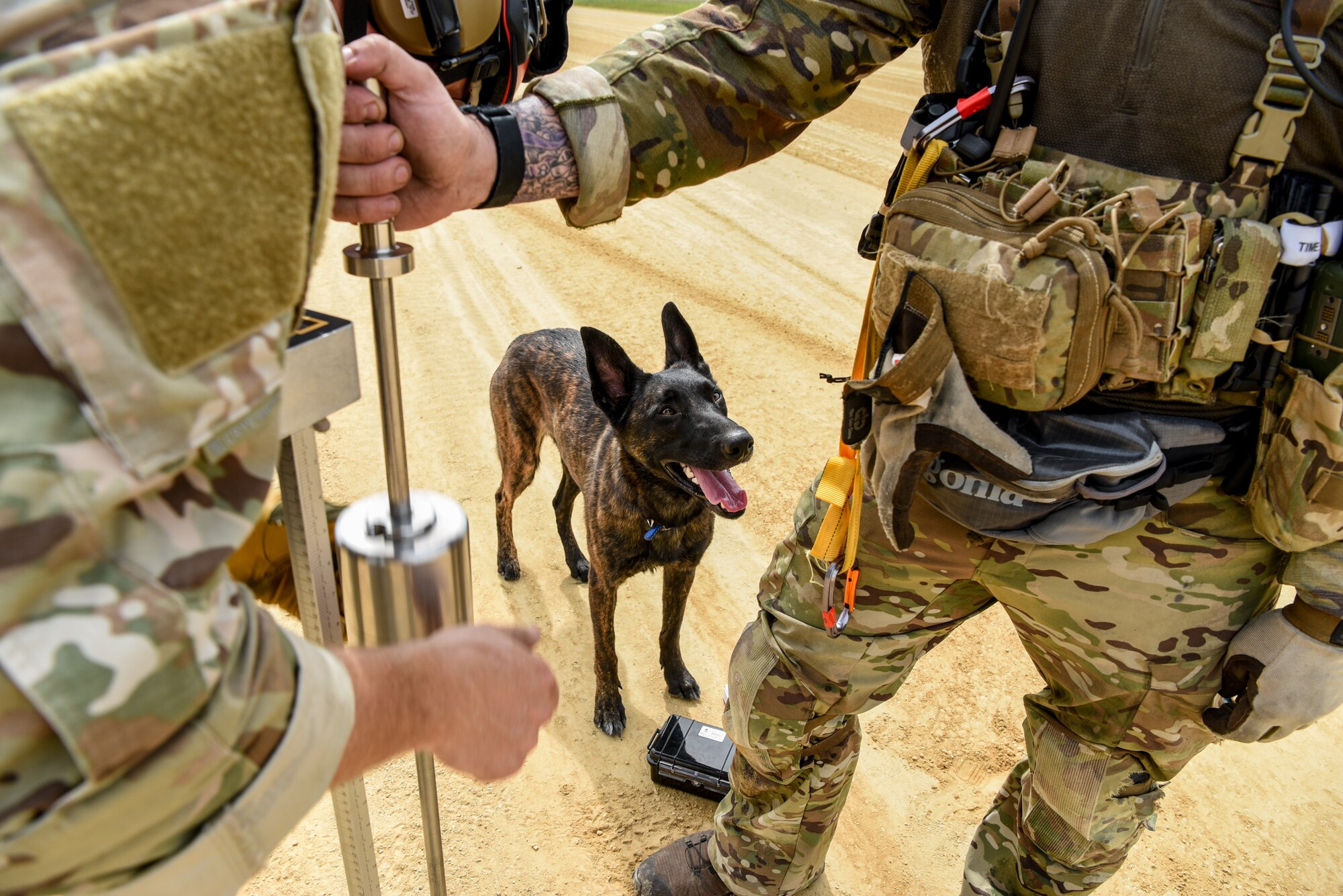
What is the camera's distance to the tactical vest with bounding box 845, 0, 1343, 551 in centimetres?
160

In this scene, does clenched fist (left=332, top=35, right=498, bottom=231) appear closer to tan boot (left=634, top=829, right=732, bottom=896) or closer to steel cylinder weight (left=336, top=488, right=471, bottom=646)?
steel cylinder weight (left=336, top=488, right=471, bottom=646)

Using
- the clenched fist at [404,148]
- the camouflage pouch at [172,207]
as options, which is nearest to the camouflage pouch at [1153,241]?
the clenched fist at [404,148]

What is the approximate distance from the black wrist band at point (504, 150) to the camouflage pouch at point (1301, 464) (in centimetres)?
154

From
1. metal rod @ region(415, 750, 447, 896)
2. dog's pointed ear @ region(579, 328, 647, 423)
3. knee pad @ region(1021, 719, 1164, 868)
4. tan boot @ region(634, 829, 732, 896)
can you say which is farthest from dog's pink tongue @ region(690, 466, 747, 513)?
metal rod @ region(415, 750, 447, 896)

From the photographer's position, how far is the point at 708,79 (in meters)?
2.00

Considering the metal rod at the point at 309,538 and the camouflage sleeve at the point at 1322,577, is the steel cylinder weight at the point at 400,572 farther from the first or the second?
the camouflage sleeve at the point at 1322,577

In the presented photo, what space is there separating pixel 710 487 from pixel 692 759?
963 mm

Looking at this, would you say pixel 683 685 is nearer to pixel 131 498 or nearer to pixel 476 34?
pixel 476 34

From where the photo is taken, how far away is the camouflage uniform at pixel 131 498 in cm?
68

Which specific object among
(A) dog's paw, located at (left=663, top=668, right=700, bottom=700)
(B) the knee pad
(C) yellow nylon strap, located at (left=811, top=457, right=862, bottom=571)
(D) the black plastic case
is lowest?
(A) dog's paw, located at (left=663, top=668, right=700, bottom=700)

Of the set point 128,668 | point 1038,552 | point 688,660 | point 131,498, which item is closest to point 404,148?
point 131,498

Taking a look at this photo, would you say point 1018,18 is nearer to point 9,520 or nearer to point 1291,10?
point 1291,10

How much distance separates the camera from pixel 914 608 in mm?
2113

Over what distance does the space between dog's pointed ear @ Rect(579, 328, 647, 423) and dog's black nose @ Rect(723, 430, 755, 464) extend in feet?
1.31
